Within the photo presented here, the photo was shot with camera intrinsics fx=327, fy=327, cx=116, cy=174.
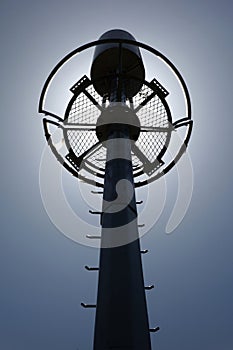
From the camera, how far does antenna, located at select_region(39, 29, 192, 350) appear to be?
19.1 ft

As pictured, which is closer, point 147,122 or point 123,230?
point 123,230

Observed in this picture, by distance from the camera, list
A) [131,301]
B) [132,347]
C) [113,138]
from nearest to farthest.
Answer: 1. [132,347]
2. [131,301]
3. [113,138]

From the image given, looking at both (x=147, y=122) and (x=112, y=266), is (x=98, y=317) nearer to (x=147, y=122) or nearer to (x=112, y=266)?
(x=112, y=266)

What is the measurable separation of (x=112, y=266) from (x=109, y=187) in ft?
7.09

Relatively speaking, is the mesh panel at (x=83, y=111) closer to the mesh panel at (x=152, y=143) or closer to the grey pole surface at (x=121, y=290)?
the mesh panel at (x=152, y=143)

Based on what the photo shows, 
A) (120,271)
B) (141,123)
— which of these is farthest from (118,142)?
(120,271)

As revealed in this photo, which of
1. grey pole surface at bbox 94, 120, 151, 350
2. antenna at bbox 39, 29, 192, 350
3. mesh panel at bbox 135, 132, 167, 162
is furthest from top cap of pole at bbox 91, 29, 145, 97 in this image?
grey pole surface at bbox 94, 120, 151, 350

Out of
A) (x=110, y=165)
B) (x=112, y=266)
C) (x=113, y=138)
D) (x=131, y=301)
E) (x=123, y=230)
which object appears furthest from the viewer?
(x=113, y=138)

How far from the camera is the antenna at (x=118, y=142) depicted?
5824 millimetres

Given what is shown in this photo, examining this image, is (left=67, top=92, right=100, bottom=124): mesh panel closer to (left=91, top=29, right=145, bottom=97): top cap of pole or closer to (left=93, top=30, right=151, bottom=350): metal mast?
(left=91, top=29, right=145, bottom=97): top cap of pole

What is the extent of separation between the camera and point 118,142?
28.2ft

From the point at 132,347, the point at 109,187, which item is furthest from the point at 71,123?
the point at 132,347

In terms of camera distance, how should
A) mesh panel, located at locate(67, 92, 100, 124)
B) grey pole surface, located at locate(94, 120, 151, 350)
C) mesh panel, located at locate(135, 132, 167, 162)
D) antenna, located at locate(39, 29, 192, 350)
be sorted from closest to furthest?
1. grey pole surface, located at locate(94, 120, 151, 350)
2. antenna, located at locate(39, 29, 192, 350)
3. mesh panel, located at locate(67, 92, 100, 124)
4. mesh panel, located at locate(135, 132, 167, 162)

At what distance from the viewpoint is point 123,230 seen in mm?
6406
